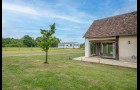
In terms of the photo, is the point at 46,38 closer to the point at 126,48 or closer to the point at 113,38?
the point at 113,38

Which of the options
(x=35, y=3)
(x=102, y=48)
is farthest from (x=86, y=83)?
(x=102, y=48)

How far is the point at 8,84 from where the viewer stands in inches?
220

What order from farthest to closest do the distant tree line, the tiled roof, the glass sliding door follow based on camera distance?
the glass sliding door, the tiled roof, the distant tree line

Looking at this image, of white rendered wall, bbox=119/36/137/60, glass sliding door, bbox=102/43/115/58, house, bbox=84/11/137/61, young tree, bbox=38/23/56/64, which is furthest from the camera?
glass sliding door, bbox=102/43/115/58

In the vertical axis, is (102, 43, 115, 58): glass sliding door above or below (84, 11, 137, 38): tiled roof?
below

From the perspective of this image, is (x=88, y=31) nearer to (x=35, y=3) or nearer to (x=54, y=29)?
(x=54, y=29)

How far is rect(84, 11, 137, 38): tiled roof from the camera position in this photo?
13029 mm

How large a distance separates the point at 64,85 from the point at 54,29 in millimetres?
6693

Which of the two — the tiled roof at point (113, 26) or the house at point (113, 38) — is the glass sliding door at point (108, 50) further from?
the tiled roof at point (113, 26)

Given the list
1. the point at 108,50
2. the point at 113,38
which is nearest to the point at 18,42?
the point at 113,38

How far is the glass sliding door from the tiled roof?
1.12m

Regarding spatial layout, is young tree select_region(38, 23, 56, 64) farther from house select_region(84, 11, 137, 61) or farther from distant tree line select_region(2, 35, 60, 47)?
house select_region(84, 11, 137, 61)

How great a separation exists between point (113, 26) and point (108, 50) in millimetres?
2312

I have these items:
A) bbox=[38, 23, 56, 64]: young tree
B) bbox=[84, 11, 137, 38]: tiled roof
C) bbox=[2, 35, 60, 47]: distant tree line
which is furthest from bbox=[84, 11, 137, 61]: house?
bbox=[38, 23, 56, 64]: young tree
